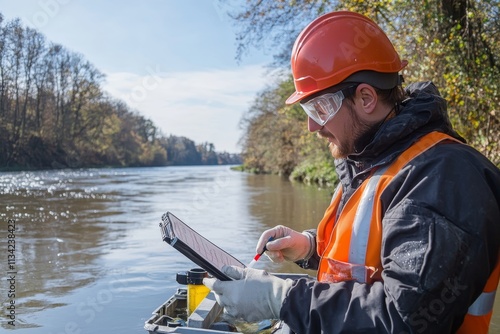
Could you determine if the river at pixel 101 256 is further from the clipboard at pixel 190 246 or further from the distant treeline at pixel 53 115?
the distant treeline at pixel 53 115

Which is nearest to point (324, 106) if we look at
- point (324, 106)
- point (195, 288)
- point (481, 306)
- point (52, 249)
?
point (324, 106)

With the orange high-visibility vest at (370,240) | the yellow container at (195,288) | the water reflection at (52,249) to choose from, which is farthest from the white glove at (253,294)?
the water reflection at (52,249)

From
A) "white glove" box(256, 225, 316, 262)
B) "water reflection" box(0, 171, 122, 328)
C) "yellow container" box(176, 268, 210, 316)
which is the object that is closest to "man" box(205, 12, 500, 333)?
"white glove" box(256, 225, 316, 262)

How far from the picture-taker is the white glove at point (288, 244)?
2500mm

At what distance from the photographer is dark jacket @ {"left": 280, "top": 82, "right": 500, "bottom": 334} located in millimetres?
1540

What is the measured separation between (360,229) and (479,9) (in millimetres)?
8124

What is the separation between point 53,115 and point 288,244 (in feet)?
157

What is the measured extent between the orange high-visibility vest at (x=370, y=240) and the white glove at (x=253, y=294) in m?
0.22

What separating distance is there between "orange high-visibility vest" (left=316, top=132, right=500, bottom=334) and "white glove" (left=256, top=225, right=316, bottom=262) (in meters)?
0.58

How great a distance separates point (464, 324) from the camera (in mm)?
1764

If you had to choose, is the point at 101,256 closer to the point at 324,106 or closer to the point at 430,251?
the point at 324,106

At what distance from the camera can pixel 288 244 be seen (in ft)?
8.24

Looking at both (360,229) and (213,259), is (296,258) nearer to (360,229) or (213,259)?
(213,259)

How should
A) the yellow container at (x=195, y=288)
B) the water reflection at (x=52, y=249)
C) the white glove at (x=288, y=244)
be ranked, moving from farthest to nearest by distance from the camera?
the water reflection at (x=52, y=249)
the yellow container at (x=195, y=288)
the white glove at (x=288, y=244)
